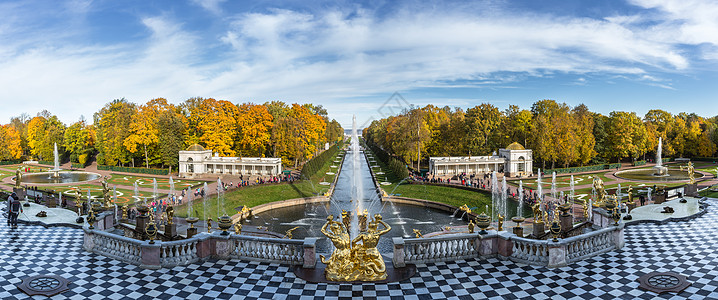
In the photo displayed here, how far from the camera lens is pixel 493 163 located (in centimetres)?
5972

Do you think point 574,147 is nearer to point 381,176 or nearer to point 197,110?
point 381,176

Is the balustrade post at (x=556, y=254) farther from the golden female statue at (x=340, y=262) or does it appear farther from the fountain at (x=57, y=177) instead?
the fountain at (x=57, y=177)

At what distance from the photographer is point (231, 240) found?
1432 cm

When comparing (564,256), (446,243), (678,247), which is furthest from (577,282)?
(678,247)

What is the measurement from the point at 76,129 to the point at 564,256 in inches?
3343

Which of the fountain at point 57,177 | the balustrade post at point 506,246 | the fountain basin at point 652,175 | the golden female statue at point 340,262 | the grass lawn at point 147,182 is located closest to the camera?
the golden female statue at point 340,262

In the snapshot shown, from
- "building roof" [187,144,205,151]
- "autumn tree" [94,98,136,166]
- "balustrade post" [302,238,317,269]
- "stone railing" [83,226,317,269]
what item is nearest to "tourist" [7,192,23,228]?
"stone railing" [83,226,317,269]

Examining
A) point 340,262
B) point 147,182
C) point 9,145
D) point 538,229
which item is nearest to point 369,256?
point 340,262

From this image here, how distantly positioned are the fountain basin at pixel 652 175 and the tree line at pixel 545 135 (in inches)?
242

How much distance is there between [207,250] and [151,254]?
5.78 feet

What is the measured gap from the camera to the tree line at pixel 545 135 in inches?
2402

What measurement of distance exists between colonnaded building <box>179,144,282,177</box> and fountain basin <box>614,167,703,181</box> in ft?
161

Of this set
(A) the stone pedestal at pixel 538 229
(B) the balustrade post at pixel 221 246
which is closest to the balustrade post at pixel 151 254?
(B) the balustrade post at pixel 221 246

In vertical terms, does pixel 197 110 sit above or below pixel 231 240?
above
